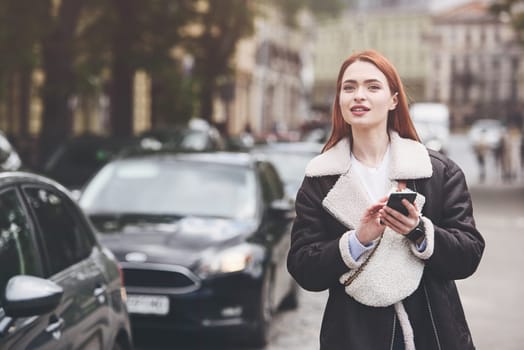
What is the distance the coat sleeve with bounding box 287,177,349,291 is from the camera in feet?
12.0

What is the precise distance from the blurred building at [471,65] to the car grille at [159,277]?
149536 millimetres

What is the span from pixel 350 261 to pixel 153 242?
506 centimetres

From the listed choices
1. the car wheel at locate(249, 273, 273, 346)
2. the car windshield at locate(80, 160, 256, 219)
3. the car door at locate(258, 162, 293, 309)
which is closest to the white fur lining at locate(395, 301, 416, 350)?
the car wheel at locate(249, 273, 273, 346)

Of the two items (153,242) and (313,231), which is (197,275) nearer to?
(153,242)

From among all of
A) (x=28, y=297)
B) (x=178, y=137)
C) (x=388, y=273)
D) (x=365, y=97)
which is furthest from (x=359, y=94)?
(x=178, y=137)

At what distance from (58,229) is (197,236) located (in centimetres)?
357

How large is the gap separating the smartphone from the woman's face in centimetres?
39

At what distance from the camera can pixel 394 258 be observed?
3650 millimetres

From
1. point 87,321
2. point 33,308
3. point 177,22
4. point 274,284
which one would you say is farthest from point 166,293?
point 177,22

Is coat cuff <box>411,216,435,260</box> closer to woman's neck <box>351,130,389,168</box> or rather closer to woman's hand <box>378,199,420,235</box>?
woman's hand <box>378,199,420,235</box>

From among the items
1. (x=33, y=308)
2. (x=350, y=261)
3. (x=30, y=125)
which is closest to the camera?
(x=350, y=261)

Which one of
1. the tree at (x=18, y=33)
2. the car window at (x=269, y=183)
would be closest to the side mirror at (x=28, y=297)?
the car window at (x=269, y=183)

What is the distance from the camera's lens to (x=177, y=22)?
989 inches

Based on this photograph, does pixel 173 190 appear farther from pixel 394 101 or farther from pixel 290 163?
pixel 290 163
